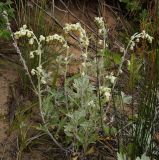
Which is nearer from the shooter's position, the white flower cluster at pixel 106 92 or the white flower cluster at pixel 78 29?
the white flower cluster at pixel 106 92

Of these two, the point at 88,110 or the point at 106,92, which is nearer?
the point at 106,92

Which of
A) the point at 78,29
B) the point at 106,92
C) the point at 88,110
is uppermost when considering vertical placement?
the point at 78,29

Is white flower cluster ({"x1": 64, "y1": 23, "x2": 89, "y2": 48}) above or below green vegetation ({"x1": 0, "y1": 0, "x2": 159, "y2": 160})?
above

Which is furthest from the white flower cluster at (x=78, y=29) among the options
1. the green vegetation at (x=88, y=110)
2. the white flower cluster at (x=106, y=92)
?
the white flower cluster at (x=106, y=92)

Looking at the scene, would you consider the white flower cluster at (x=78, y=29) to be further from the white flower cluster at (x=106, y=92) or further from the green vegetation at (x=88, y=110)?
the white flower cluster at (x=106, y=92)

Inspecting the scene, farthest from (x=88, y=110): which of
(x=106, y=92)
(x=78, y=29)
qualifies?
(x=78, y=29)

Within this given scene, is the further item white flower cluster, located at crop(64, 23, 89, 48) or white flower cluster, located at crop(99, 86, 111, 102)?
white flower cluster, located at crop(64, 23, 89, 48)

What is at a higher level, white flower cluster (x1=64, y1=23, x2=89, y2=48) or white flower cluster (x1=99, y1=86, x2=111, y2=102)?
white flower cluster (x1=64, y1=23, x2=89, y2=48)

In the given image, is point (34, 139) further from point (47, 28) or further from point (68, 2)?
point (68, 2)

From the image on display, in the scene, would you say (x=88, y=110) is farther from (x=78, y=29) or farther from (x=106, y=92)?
(x=78, y=29)

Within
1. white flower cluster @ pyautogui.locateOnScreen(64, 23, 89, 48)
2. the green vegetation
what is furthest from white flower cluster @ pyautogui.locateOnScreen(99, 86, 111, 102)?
white flower cluster @ pyautogui.locateOnScreen(64, 23, 89, 48)

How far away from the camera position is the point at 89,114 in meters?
3.03

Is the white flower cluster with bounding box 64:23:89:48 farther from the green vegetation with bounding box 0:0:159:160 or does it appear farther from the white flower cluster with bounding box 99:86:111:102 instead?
the white flower cluster with bounding box 99:86:111:102

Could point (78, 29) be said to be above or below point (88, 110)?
above
